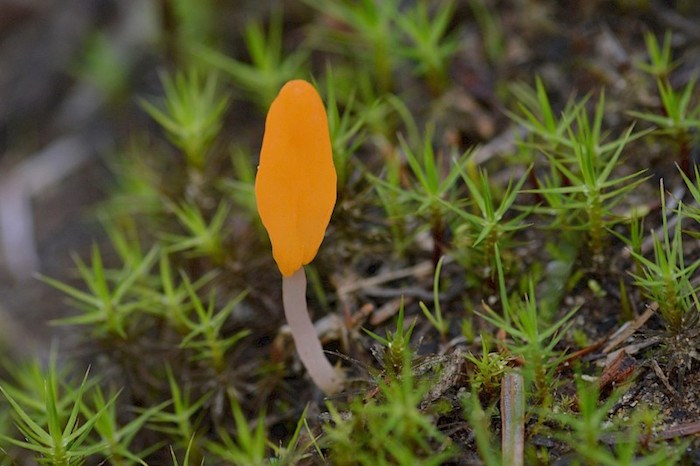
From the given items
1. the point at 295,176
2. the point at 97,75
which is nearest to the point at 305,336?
the point at 295,176

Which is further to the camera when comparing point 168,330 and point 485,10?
point 485,10

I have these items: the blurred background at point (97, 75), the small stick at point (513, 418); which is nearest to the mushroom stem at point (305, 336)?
the small stick at point (513, 418)

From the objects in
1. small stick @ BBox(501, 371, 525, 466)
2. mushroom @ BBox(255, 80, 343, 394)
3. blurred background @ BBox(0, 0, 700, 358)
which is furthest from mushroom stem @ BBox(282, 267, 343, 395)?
blurred background @ BBox(0, 0, 700, 358)

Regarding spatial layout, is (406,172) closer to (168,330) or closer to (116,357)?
(168,330)

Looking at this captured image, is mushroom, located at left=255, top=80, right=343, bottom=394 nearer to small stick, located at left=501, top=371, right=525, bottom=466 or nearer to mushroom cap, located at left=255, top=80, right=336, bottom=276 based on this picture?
mushroom cap, located at left=255, top=80, right=336, bottom=276

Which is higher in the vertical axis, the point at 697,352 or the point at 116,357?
the point at 697,352

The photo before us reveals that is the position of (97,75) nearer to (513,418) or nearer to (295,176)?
(295,176)

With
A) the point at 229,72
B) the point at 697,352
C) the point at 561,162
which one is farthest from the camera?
the point at 229,72

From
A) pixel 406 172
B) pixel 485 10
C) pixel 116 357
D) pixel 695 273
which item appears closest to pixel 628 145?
pixel 695 273
